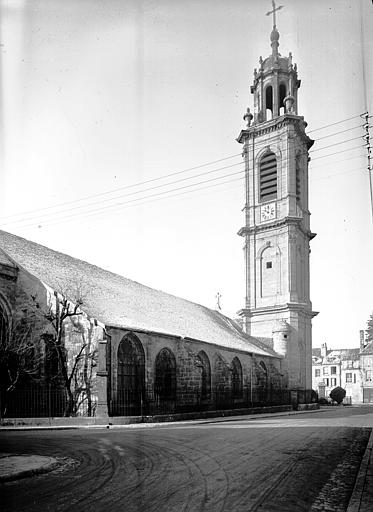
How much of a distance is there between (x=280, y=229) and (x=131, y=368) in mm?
24975

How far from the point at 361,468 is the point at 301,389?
38165 millimetres

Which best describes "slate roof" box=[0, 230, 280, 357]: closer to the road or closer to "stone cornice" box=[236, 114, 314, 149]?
the road

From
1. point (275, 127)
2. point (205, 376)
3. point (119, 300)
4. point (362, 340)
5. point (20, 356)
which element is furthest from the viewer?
point (362, 340)

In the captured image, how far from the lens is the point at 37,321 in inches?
1025

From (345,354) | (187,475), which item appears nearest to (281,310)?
(187,475)

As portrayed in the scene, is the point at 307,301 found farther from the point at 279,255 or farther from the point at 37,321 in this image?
the point at 37,321

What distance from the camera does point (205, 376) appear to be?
35.3m

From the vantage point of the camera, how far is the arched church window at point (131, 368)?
26.8 m

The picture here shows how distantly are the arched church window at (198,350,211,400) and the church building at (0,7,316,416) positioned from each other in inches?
3.4

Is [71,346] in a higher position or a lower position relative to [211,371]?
higher

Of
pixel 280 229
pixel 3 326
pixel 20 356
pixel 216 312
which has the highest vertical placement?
pixel 280 229

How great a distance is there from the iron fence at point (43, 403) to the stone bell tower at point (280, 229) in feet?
85.6

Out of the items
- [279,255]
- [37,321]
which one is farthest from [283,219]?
[37,321]

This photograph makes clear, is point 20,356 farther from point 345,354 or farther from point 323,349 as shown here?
point 323,349
